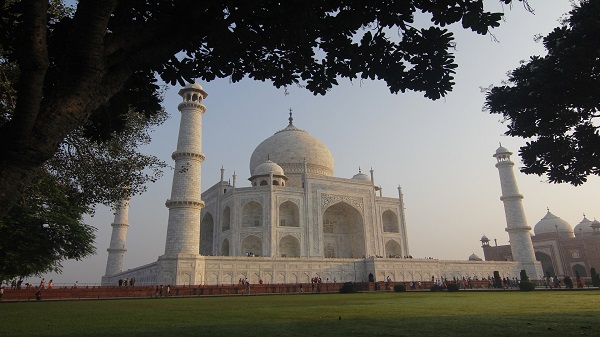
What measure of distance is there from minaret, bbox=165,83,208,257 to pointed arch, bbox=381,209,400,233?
1944 cm

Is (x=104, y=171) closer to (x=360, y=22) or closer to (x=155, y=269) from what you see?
(x=360, y=22)

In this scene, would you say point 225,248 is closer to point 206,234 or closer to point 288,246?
point 206,234

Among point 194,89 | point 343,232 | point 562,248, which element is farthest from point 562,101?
point 562,248

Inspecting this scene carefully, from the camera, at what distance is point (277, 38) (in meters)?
5.03

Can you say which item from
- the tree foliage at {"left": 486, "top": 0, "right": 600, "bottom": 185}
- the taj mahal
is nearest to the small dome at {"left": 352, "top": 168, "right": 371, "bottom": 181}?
the taj mahal

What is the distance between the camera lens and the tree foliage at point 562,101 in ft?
27.0

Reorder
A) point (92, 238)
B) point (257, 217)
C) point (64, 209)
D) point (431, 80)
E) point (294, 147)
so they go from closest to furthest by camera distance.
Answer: point (431, 80), point (64, 209), point (92, 238), point (257, 217), point (294, 147)

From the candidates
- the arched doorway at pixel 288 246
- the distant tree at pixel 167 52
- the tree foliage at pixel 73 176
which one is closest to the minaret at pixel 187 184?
the tree foliage at pixel 73 176

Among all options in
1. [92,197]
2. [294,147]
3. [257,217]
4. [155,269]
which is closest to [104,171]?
[92,197]

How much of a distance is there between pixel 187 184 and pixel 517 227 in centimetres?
2950

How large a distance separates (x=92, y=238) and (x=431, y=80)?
18.1 m

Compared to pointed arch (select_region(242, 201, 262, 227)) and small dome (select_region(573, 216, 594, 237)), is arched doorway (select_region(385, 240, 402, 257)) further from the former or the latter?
small dome (select_region(573, 216, 594, 237))

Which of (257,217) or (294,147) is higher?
(294,147)

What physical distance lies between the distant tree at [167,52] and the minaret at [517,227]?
3845 cm
